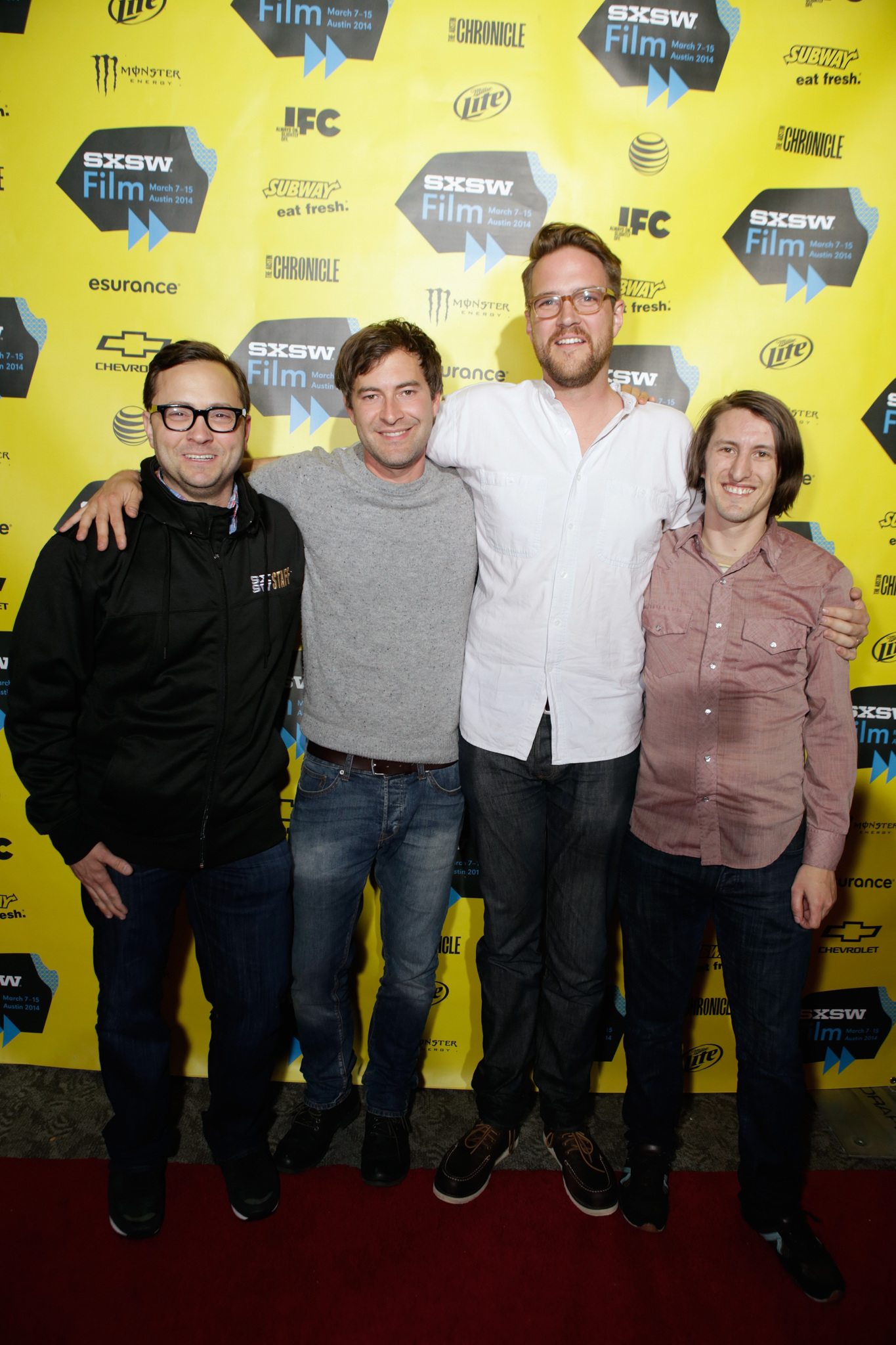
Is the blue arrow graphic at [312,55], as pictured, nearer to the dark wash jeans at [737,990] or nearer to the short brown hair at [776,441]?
the short brown hair at [776,441]

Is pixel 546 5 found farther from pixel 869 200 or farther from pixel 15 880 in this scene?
pixel 15 880

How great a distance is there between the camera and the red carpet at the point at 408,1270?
1.71 meters

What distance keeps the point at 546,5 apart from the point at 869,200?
1.09m

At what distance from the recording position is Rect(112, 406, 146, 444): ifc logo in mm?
2223

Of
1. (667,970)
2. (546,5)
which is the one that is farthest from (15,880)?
(546,5)

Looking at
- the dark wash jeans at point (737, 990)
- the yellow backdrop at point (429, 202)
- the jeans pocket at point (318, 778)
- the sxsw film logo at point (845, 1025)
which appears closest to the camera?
the dark wash jeans at point (737, 990)

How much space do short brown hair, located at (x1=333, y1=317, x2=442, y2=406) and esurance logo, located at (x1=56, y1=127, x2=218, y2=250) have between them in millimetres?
780

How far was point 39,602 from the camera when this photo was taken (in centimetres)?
160

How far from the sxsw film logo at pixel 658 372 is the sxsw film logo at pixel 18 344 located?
173 centimetres

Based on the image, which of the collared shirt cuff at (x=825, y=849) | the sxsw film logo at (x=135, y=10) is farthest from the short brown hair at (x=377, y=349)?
the collared shirt cuff at (x=825, y=849)

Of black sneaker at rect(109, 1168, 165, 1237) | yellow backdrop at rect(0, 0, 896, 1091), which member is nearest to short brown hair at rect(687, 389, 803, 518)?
yellow backdrop at rect(0, 0, 896, 1091)

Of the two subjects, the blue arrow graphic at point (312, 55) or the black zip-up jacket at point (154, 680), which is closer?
the black zip-up jacket at point (154, 680)

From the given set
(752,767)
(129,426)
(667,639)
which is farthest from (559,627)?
(129,426)

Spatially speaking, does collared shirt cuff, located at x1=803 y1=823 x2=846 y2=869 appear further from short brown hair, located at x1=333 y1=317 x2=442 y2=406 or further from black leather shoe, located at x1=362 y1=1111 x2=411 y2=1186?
short brown hair, located at x1=333 y1=317 x2=442 y2=406
